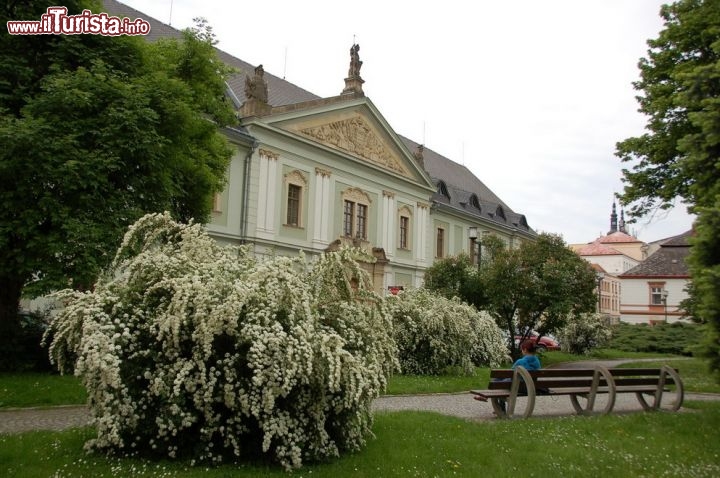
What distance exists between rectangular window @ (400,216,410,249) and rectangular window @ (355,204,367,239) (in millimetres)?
3802

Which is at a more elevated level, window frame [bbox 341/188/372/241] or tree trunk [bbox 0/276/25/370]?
window frame [bbox 341/188/372/241]

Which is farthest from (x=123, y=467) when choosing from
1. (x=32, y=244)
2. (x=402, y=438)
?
(x=32, y=244)

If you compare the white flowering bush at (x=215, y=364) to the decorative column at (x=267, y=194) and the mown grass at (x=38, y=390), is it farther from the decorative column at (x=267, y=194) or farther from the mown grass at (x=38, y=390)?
the decorative column at (x=267, y=194)

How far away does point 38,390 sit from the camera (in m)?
10.4

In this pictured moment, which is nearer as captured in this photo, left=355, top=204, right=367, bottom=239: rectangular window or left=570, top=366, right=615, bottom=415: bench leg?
left=570, top=366, right=615, bottom=415: bench leg

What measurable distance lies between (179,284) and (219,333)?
75cm

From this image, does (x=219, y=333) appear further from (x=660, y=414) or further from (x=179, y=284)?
(x=660, y=414)

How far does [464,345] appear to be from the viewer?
53.0 ft

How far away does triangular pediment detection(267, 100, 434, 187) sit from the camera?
97.0 ft

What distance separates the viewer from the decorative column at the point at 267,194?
2722 centimetres

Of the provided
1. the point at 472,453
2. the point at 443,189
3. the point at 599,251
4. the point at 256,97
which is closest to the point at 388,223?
the point at 443,189

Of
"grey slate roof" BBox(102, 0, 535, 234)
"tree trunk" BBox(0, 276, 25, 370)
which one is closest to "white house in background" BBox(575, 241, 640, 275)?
"grey slate roof" BBox(102, 0, 535, 234)

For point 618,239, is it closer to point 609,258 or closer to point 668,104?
point 609,258

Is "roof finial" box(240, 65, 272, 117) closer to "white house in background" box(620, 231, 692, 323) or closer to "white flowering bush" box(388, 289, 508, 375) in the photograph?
"white flowering bush" box(388, 289, 508, 375)
